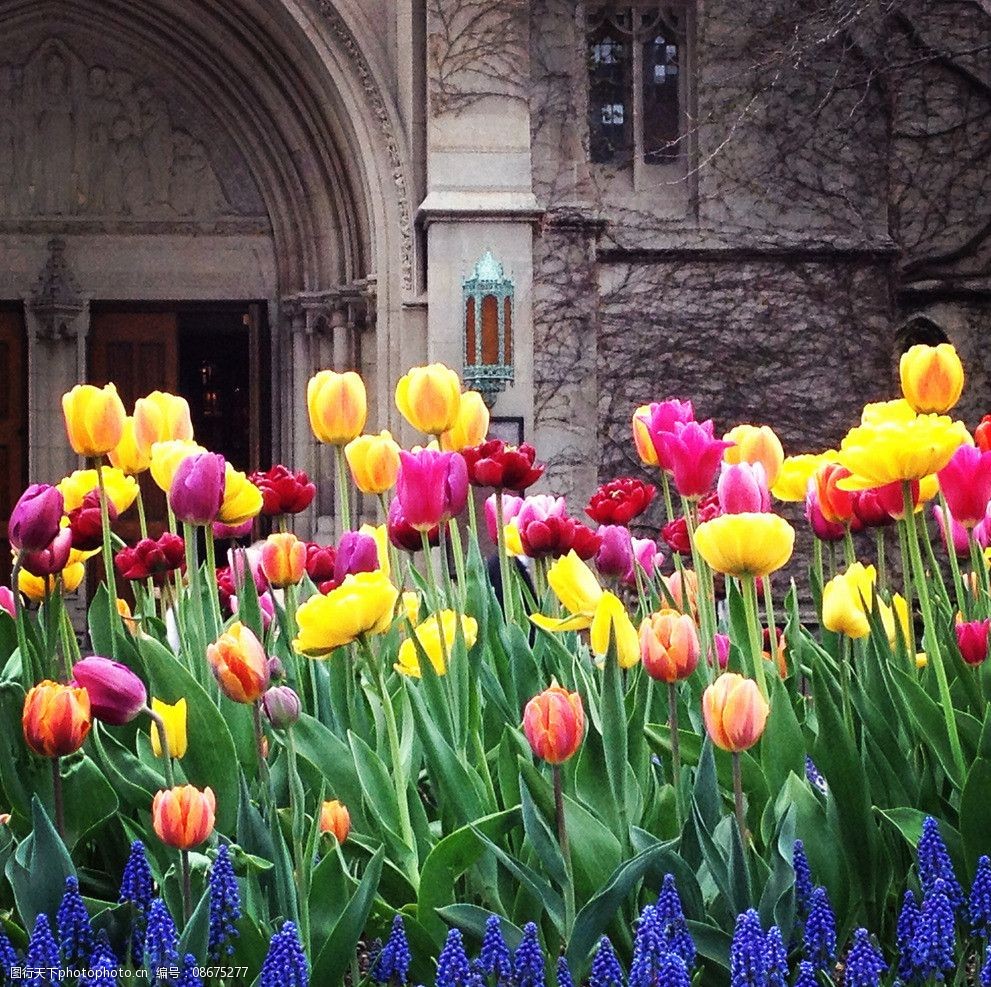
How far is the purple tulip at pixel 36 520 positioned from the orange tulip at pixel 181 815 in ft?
1.52

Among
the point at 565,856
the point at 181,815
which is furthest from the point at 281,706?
the point at 565,856

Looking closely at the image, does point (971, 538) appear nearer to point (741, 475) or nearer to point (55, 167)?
point (741, 475)

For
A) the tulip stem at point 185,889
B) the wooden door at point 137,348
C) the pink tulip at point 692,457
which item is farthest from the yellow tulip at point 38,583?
the wooden door at point 137,348

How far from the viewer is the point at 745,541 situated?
163 cm

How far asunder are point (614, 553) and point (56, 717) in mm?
869

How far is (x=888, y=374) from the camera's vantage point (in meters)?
10.2

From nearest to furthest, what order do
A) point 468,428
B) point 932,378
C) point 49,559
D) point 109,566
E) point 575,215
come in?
1. point 49,559
2. point 109,566
3. point 932,378
4. point 468,428
5. point 575,215

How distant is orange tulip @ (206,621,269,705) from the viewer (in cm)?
147

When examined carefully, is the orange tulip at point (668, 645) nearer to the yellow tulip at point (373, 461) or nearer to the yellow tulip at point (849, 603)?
the yellow tulip at point (849, 603)

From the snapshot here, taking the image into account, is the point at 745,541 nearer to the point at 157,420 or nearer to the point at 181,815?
the point at 181,815

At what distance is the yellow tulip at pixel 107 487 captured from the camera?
87.7 inches

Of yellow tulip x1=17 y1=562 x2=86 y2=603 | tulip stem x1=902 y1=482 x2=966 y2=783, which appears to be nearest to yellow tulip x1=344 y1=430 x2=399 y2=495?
yellow tulip x1=17 y1=562 x2=86 y2=603

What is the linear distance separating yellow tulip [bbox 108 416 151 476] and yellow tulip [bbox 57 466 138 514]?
0.9 inches

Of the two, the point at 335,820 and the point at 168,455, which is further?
the point at 168,455
